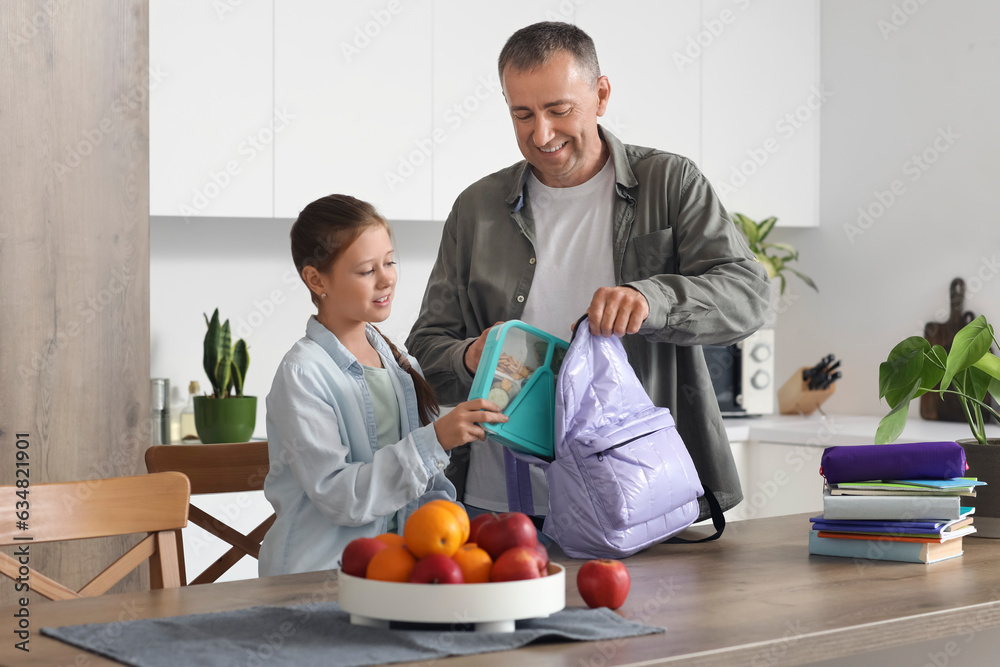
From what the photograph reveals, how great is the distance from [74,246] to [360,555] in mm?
1370

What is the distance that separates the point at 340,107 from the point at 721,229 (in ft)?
5.28

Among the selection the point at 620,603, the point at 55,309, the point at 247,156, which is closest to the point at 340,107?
the point at 247,156

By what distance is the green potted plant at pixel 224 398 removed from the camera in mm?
2912

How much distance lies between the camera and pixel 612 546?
1.44 meters

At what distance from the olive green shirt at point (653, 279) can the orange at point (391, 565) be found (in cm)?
61

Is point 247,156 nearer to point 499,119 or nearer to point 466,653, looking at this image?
point 499,119


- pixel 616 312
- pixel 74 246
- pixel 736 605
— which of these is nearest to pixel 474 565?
pixel 736 605

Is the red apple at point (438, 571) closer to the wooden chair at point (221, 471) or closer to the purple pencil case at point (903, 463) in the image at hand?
the purple pencil case at point (903, 463)

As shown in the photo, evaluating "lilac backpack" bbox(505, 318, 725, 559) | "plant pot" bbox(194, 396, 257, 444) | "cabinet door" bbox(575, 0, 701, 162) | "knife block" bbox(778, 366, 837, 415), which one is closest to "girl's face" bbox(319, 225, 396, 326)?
"lilac backpack" bbox(505, 318, 725, 559)

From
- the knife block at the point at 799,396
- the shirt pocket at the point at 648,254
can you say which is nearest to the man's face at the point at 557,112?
the shirt pocket at the point at 648,254

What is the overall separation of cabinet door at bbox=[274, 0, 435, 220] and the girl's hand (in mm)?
1709

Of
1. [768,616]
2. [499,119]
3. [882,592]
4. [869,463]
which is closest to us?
[768,616]

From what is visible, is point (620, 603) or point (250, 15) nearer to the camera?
point (620, 603)

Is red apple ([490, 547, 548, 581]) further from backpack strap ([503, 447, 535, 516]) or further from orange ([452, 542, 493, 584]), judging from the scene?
backpack strap ([503, 447, 535, 516])
